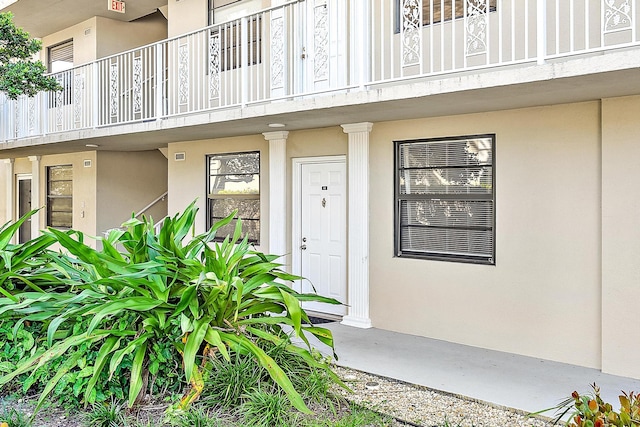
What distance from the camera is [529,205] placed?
6020 mm

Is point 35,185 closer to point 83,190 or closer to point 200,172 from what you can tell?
point 83,190

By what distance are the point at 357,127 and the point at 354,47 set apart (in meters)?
1.03

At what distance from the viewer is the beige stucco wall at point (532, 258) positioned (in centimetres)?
565

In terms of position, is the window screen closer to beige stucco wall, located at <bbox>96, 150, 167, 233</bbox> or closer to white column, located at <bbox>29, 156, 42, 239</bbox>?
beige stucco wall, located at <bbox>96, 150, 167, 233</bbox>

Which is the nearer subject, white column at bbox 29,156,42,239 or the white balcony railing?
the white balcony railing

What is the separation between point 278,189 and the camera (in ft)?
27.6

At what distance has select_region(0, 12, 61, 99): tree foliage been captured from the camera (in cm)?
862

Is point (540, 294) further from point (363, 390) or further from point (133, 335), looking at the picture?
point (133, 335)

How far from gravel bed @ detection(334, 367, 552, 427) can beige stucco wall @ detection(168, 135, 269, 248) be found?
409 centimetres

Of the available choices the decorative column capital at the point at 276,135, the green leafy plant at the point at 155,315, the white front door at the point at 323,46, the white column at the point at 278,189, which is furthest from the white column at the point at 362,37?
the green leafy plant at the point at 155,315

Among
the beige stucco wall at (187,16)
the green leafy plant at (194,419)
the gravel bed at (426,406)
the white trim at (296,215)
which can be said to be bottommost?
the gravel bed at (426,406)

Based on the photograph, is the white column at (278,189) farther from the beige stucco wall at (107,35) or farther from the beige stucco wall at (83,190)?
the beige stucco wall at (107,35)

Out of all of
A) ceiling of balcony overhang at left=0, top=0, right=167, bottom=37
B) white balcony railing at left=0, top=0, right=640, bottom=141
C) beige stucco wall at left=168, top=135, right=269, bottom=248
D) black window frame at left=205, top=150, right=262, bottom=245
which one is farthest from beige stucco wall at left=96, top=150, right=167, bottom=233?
black window frame at left=205, top=150, right=262, bottom=245

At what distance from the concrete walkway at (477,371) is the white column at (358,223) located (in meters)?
0.66
